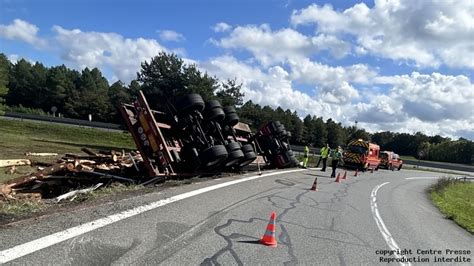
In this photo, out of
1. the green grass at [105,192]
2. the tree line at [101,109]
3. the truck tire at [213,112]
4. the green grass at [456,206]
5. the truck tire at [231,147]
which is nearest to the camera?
the green grass at [105,192]

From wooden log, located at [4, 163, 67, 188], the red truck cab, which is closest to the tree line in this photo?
the red truck cab

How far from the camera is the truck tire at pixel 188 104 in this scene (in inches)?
511

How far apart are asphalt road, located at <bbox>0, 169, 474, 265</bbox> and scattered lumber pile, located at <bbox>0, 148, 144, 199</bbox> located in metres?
2.66

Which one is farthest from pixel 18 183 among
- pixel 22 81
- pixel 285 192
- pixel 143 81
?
pixel 22 81

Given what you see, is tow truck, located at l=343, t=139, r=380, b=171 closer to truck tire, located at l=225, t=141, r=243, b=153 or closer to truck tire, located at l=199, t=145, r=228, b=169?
truck tire, located at l=225, t=141, r=243, b=153

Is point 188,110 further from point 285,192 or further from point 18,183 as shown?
point 18,183

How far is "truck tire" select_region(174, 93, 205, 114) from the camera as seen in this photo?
511 inches

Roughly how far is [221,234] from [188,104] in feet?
22.0

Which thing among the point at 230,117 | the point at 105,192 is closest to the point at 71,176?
the point at 105,192

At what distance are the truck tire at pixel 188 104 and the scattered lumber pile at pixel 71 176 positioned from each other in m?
1.97

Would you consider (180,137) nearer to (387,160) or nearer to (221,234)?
(221,234)

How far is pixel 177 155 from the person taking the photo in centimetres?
1248

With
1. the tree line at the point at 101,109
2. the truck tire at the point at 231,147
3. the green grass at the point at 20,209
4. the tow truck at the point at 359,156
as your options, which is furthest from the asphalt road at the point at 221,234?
the tree line at the point at 101,109

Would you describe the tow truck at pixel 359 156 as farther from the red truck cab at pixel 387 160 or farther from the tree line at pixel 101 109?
the tree line at pixel 101 109
